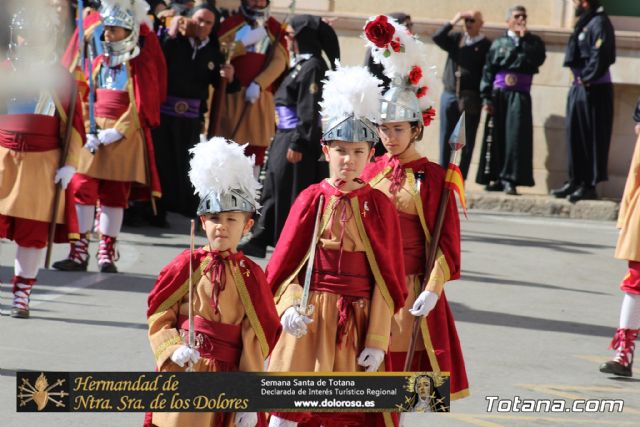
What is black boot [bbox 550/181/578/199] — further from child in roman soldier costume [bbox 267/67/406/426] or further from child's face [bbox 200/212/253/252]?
child's face [bbox 200/212/253/252]

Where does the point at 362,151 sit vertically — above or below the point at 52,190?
above

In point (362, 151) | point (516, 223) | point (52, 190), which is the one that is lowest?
point (516, 223)

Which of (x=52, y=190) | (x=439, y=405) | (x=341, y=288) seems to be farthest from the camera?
(x=52, y=190)

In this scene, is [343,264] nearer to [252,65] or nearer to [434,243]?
[434,243]

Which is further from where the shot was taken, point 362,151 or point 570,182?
point 570,182

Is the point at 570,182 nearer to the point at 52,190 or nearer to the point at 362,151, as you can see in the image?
the point at 52,190

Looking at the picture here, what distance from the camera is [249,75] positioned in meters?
14.1

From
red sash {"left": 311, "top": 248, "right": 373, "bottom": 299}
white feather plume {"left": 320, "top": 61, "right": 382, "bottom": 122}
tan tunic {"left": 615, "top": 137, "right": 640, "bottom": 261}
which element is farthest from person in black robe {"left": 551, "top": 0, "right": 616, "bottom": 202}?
red sash {"left": 311, "top": 248, "right": 373, "bottom": 299}

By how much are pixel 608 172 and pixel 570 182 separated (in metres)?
0.98

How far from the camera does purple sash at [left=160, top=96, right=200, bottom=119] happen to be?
1360 centimetres

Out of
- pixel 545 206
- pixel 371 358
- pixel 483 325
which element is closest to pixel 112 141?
pixel 483 325

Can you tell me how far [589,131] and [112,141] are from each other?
797 cm

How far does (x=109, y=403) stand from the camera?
5.02m

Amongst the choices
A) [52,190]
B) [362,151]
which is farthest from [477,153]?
[362,151]
